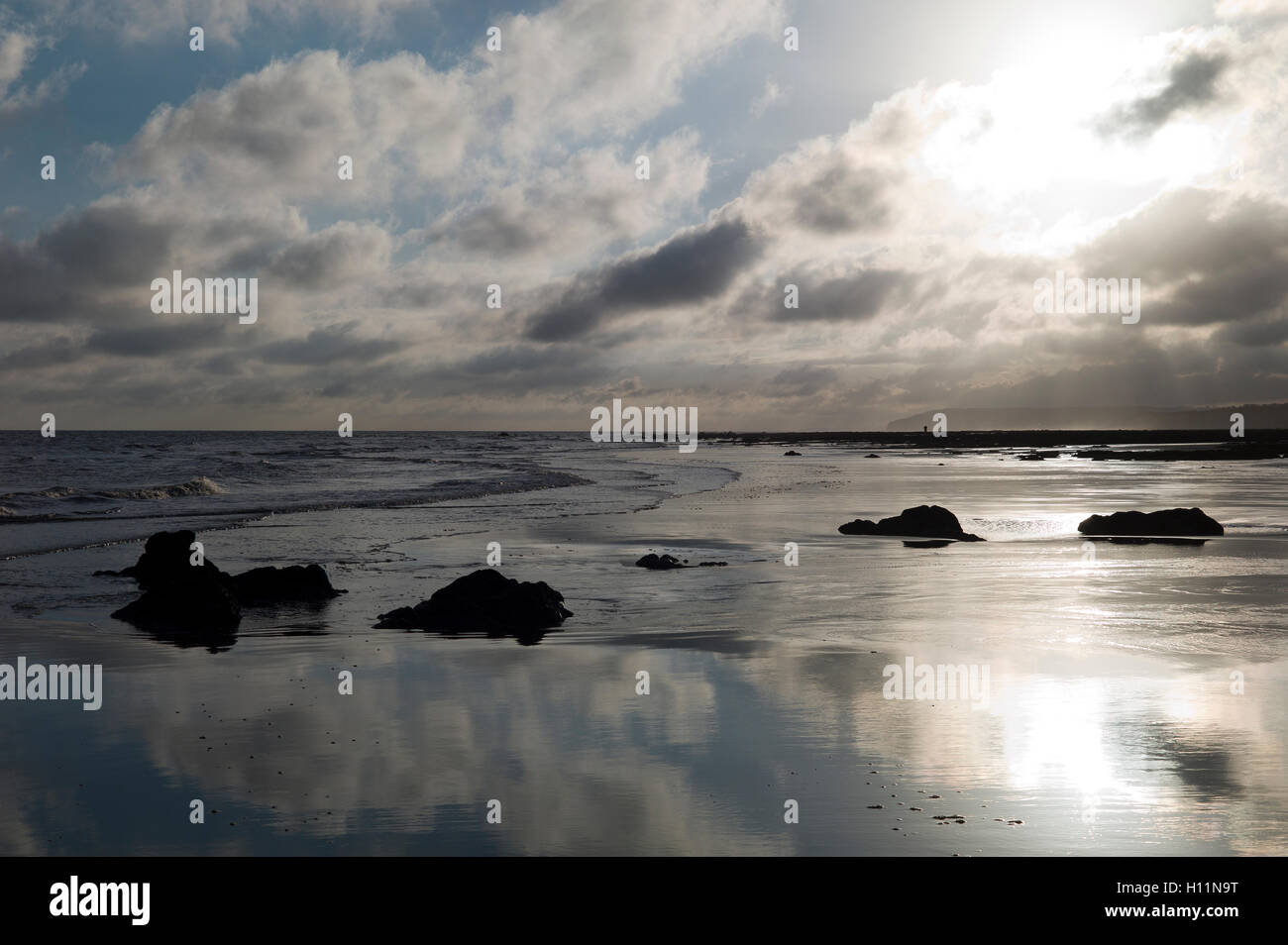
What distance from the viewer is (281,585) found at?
17.1m

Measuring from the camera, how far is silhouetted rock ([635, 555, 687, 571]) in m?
21.1

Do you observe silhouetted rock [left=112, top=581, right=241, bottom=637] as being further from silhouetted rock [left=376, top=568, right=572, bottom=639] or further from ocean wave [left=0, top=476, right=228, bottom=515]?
ocean wave [left=0, top=476, right=228, bottom=515]

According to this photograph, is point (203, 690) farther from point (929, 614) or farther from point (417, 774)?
point (929, 614)

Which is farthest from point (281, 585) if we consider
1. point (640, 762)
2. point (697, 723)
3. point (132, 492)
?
point (132, 492)

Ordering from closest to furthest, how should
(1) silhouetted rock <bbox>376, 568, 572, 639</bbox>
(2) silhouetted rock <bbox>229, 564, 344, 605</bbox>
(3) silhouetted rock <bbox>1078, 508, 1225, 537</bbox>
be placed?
(1) silhouetted rock <bbox>376, 568, 572, 639</bbox>, (2) silhouetted rock <bbox>229, 564, 344, 605</bbox>, (3) silhouetted rock <bbox>1078, 508, 1225, 537</bbox>

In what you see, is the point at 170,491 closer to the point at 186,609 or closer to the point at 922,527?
the point at 186,609

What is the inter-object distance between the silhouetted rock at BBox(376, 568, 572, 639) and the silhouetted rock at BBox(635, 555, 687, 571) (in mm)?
5919

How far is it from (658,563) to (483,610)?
7096mm

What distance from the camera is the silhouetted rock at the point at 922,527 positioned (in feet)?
87.1

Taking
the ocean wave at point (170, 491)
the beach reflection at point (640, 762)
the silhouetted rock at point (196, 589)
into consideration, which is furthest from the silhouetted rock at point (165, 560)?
the ocean wave at point (170, 491)

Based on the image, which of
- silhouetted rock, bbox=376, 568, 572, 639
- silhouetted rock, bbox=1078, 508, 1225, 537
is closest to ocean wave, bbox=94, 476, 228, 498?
silhouetted rock, bbox=376, 568, 572, 639

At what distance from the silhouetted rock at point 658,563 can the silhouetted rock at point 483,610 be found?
19.4 feet

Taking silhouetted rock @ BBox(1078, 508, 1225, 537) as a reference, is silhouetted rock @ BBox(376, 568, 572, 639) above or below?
below
